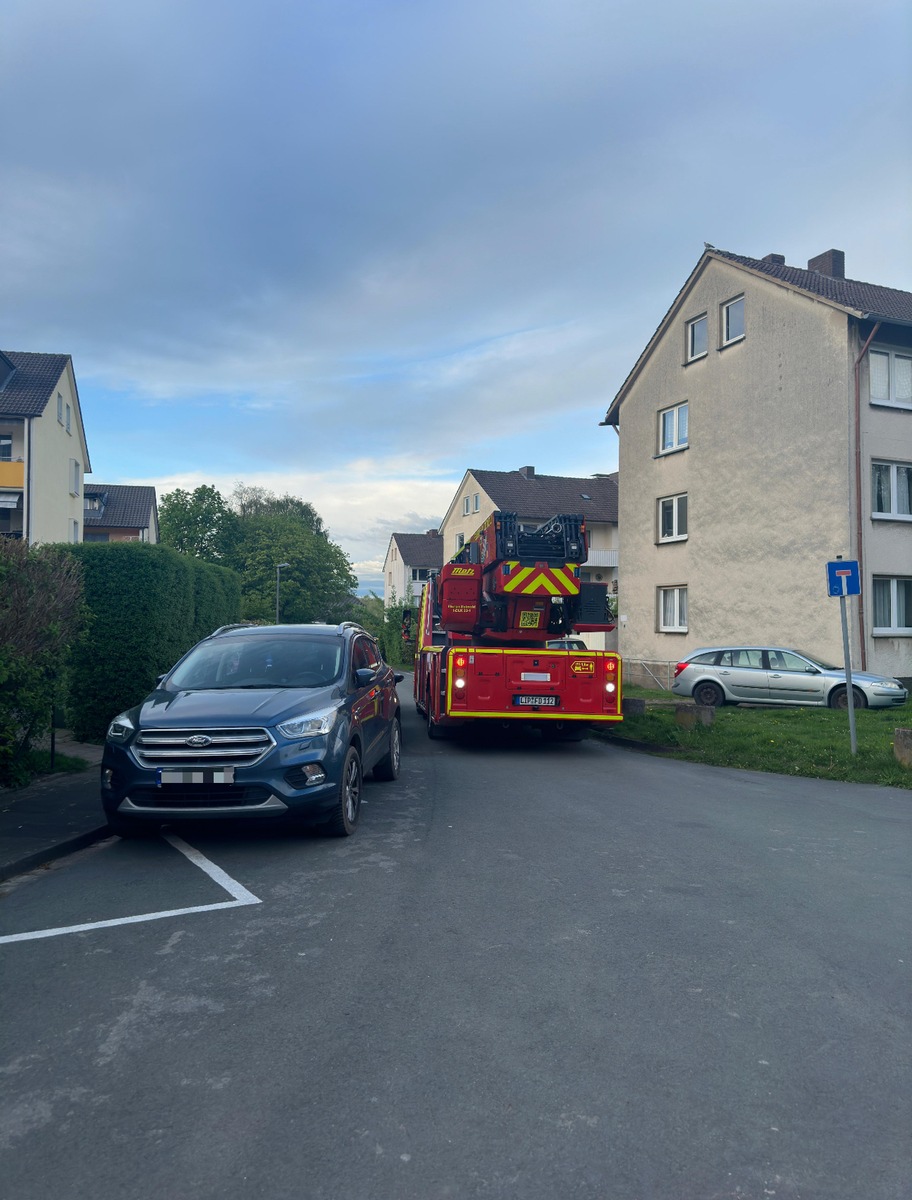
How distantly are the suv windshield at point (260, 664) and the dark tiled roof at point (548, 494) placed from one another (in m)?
43.2

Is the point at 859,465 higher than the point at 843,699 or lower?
higher

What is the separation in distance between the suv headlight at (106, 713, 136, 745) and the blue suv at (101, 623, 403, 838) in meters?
0.01

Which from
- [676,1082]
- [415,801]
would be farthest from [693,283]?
[676,1082]

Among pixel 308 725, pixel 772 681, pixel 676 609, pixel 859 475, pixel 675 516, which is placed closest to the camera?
pixel 308 725

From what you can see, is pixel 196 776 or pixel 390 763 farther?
pixel 390 763

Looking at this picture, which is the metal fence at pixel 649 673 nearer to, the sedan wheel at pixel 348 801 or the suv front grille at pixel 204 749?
the sedan wheel at pixel 348 801

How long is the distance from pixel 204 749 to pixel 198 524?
75.1 metres

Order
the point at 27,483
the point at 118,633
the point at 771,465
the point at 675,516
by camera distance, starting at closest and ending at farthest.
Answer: the point at 118,633
the point at 771,465
the point at 675,516
the point at 27,483

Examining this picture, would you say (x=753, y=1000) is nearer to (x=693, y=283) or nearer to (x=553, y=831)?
(x=553, y=831)

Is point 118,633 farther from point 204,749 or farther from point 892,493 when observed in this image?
point 892,493

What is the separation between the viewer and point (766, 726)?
15297 millimetres

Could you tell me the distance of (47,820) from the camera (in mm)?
7836

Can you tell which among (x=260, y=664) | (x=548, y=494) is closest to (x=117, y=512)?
(x=548, y=494)

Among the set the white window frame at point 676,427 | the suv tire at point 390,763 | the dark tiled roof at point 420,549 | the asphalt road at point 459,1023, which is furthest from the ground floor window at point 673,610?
the dark tiled roof at point 420,549
